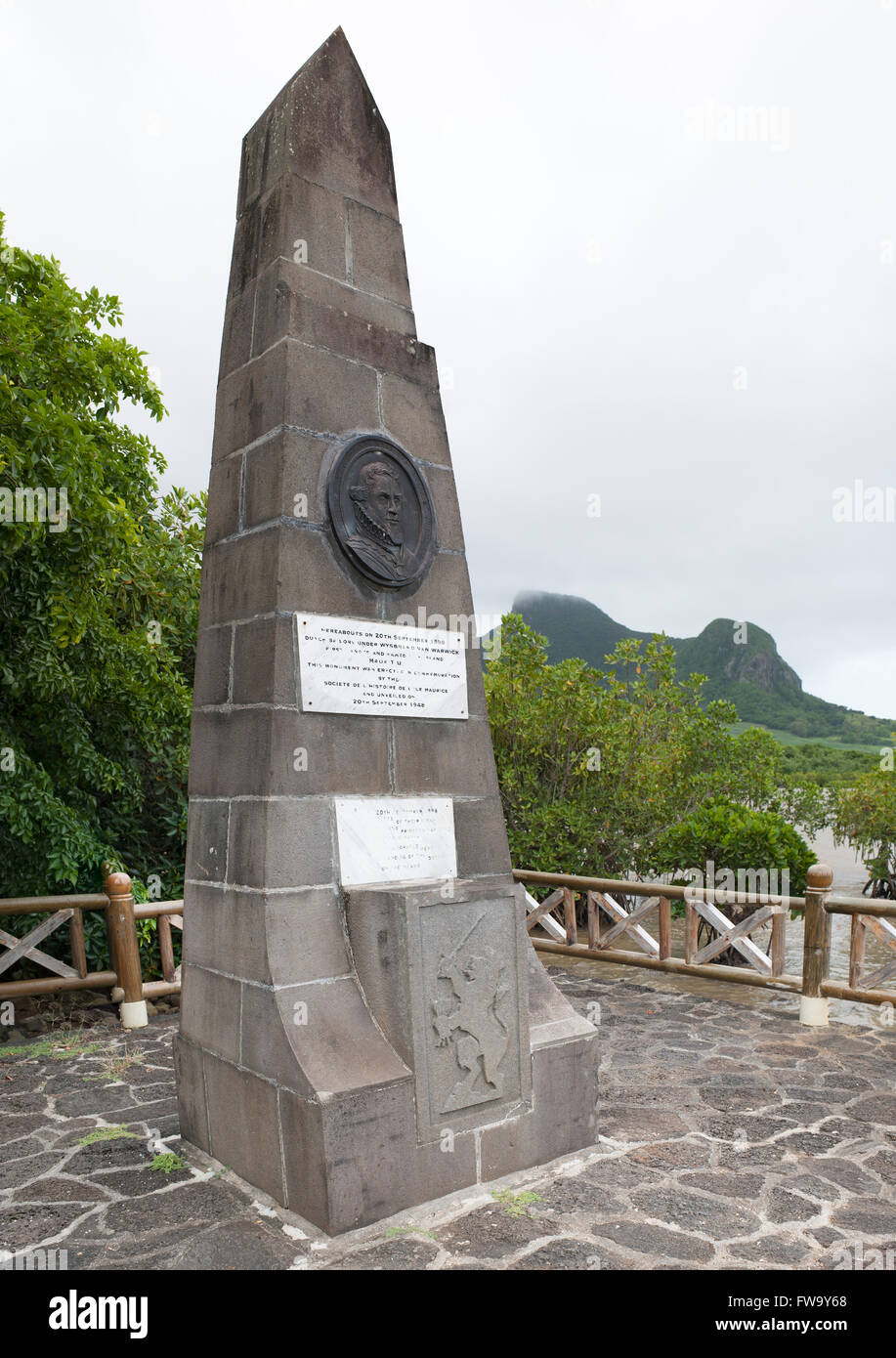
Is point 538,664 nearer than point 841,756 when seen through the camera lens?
Yes

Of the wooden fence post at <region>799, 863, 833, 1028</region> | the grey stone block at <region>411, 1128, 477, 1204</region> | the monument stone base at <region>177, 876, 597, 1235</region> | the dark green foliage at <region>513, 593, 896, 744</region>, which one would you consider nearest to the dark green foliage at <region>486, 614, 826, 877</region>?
the wooden fence post at <region>799, 863, 833, 1028</region>

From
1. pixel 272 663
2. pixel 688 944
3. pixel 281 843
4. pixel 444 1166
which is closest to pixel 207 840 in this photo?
pixel 281 843

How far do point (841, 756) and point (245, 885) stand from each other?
45.2 m

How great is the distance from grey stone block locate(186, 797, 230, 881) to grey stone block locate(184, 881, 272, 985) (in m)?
0.07

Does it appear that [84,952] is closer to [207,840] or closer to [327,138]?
[207,840]

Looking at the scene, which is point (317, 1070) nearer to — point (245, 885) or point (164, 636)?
point (245, 885)

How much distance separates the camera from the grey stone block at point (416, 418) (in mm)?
4605

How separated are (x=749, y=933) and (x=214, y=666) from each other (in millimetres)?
5748

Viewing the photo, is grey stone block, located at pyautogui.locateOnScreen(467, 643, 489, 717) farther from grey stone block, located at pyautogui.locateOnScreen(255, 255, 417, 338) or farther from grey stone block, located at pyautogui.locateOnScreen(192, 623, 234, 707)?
grey stone block, located at pyautogui.locateOnScreen(255, 255, 417, 338)

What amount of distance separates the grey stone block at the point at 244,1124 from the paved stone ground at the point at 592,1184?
0.29 feet

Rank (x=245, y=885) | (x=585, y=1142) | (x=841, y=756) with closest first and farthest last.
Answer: (x=245, y=885) < (x=585, y=1142) < (x=841, y=756)

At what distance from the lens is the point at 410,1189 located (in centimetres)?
377

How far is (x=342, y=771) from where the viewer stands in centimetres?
417

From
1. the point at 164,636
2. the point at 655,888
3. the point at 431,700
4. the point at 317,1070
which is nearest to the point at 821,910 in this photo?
the point at 655,888
